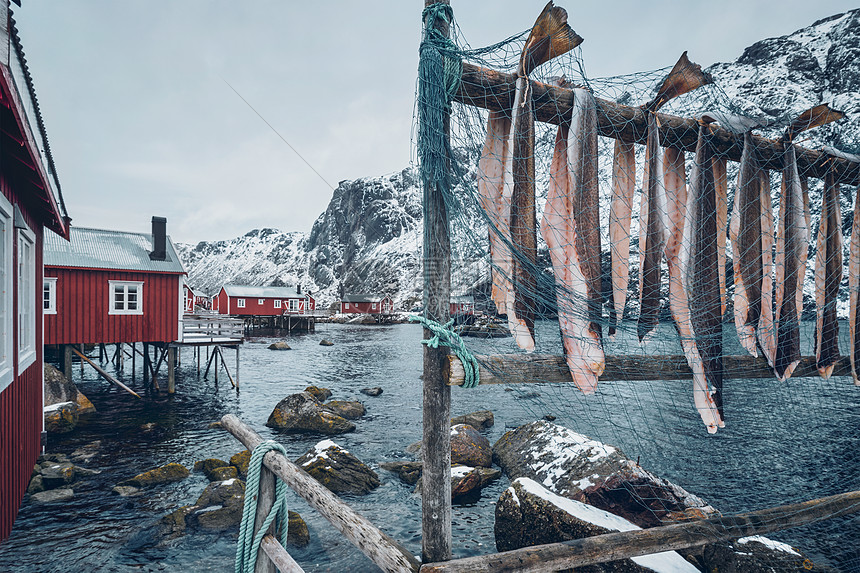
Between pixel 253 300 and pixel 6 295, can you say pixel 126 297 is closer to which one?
pixel 6 295

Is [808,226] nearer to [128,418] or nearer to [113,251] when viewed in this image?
[128,418]

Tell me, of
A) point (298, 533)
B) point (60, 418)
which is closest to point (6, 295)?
point (298, 533)

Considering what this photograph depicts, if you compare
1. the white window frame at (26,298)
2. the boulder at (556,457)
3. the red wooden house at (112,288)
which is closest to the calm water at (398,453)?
the boulder at (556,457)

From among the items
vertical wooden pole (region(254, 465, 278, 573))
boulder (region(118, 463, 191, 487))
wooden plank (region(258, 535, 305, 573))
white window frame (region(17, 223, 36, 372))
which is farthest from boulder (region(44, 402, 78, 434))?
wooden plank (region(258, 535, 305, 573))

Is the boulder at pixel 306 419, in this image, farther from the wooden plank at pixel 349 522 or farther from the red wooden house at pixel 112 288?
the wooden plank at pixel 349 522

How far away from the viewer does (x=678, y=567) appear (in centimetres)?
519

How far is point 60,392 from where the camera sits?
1470 cm

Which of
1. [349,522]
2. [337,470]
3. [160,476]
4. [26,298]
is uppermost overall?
[26,298]

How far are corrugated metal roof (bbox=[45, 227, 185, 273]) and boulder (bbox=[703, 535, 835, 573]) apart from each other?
1996cm

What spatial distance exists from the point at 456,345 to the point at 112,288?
19.7 metres

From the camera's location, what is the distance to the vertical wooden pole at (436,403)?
105 inches

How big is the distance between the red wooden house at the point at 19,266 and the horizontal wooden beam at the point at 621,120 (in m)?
3.28

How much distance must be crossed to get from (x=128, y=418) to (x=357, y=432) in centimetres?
818

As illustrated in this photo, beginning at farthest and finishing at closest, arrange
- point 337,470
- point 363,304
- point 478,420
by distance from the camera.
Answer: point 363,304
point 478,420
point 337,470
